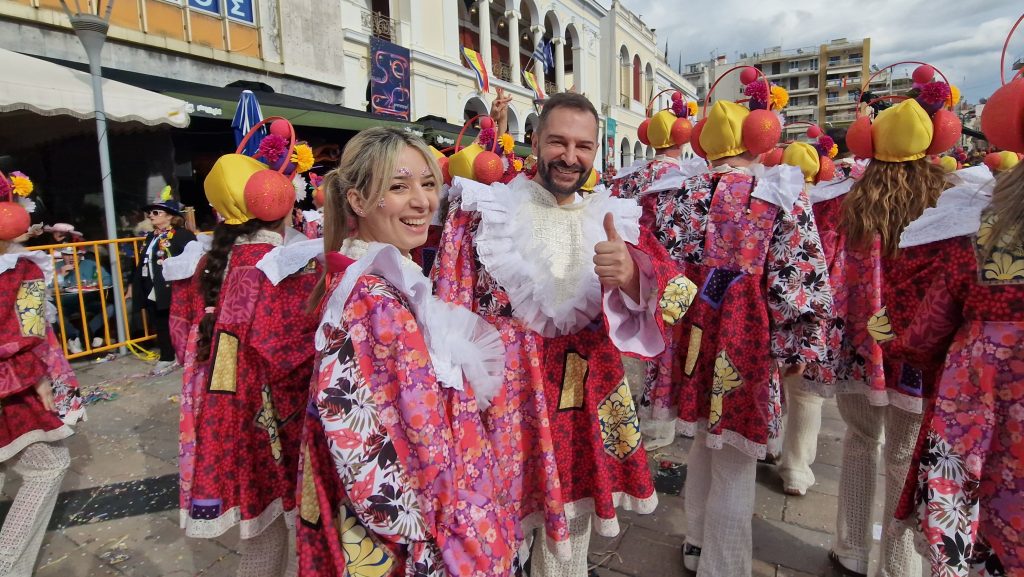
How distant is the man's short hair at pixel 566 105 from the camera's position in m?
1.98

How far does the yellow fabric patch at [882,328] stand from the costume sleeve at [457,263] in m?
1.30

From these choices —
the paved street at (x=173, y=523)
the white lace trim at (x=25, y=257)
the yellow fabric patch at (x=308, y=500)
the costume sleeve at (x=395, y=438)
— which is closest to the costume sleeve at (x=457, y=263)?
the costume sleeve at (x=395, y=438)

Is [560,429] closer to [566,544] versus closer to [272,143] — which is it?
[566,544]

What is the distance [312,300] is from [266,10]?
10992 mm

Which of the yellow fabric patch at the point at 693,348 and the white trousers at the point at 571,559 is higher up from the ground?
→ the yellow fabric patch at the point at 693,348

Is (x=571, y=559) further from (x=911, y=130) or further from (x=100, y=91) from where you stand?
(x=100, y=91)

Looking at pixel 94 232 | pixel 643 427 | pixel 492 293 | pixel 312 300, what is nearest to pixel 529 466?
pixel 492 293

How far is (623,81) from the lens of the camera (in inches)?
1141

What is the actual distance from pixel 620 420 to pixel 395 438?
3.44 ft

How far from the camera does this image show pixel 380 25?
14.4 meters

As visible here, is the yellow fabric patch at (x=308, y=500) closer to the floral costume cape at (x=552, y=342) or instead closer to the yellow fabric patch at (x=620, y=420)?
the floral costume cape at (x=552, y=342)

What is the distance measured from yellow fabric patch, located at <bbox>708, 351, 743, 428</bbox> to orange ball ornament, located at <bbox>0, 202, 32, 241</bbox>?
3.28 m

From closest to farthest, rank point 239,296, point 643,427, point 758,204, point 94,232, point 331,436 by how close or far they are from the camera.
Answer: point 331,436 < point 239,296 < point 758,204 < point 643,427 < point 94,232

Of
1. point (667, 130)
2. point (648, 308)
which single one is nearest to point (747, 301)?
point (648, 308)
